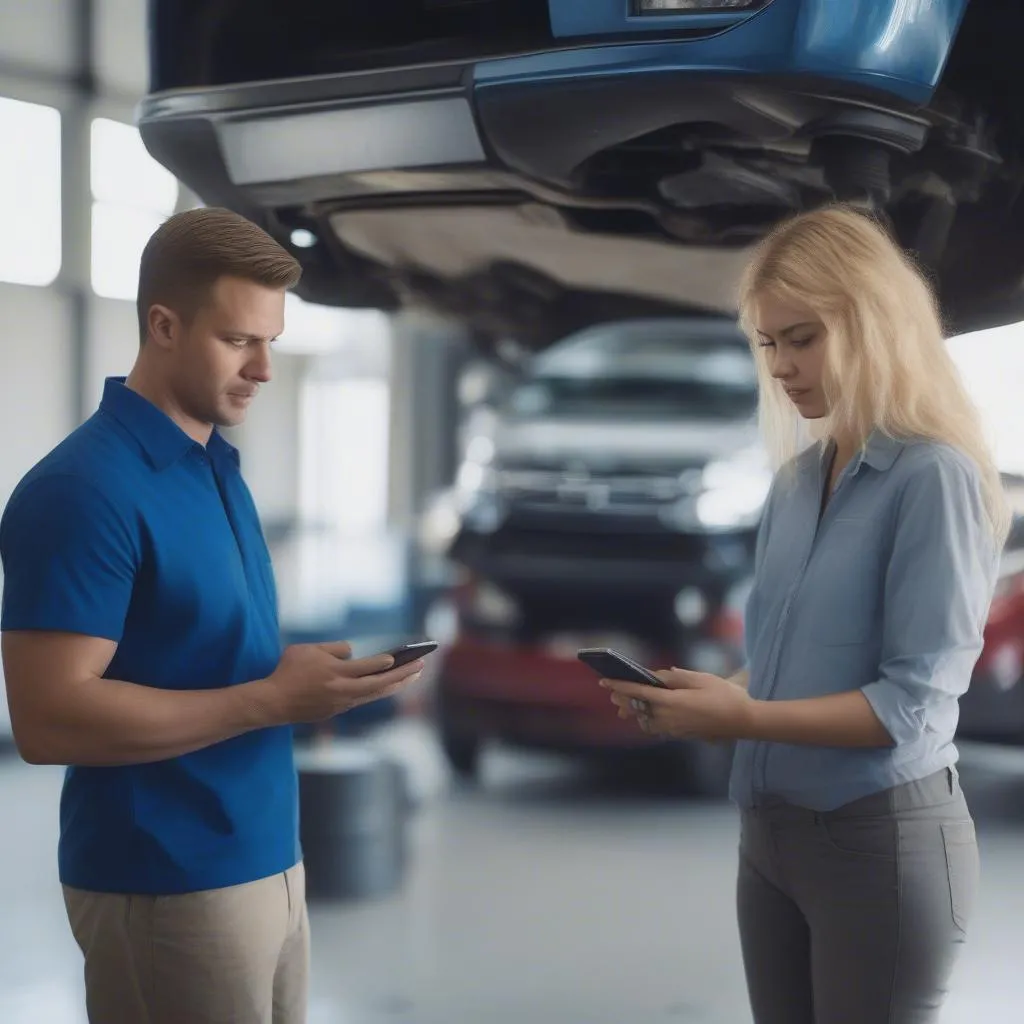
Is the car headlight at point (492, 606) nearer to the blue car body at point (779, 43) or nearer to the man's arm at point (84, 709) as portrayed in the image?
the blue car body at point (779, 43)

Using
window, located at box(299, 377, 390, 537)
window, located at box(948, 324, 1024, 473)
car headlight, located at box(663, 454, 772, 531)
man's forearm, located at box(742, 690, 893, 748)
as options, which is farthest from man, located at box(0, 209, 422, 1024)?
window, located at box(299, 377, 390, 537)

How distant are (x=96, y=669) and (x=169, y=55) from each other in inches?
35.5

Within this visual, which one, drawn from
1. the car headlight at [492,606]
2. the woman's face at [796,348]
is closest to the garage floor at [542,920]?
the car headlight at [492,606]

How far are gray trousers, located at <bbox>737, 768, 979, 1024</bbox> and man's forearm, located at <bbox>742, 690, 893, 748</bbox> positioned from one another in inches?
2.4

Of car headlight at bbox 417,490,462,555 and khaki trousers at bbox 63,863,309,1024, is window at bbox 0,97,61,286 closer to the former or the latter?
khaki trousers at bbox 63,863,309,1024

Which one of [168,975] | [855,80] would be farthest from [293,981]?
[855,80]

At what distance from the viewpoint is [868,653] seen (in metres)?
1.10

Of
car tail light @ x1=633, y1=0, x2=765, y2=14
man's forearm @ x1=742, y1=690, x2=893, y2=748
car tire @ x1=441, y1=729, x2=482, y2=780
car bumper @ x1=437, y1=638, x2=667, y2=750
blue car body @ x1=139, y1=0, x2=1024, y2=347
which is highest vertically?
car tail light @ x1=633, y1=0, x2=765, y2=14

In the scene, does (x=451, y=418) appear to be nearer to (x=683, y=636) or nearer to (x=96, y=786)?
(x=683, y=636)

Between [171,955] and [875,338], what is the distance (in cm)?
78

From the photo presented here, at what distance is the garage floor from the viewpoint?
229 centimetres

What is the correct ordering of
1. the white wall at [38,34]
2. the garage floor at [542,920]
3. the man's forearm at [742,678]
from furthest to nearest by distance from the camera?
the white wall at [38,34] → the garage floor at [542,920] → the man's forearm at [742,678]

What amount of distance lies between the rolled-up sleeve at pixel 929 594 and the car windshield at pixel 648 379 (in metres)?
3.04

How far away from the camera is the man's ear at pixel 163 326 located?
1076 millimetres
